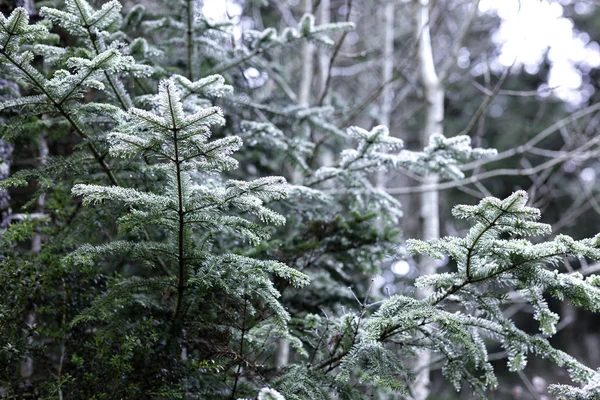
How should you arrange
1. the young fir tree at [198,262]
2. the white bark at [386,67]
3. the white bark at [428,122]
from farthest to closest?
the white bark at [386,67] → the white bark at [428,122] → the young fir tree at [198,262]

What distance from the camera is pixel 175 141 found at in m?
1.69

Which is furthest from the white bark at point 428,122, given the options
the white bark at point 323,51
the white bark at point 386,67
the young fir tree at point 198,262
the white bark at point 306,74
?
the young fir tree at point 198,262

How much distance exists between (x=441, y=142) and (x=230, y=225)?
1341mm

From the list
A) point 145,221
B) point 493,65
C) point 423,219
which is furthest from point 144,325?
point 493,65

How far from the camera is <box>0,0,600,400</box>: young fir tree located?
179 centimetres

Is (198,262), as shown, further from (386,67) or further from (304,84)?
(386,67)

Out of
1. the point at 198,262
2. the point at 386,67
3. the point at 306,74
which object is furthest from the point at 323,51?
the point at 198,262

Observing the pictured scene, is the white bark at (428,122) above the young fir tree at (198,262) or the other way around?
above

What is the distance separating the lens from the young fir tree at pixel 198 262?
1.79 meters

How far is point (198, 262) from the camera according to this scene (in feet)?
6.71

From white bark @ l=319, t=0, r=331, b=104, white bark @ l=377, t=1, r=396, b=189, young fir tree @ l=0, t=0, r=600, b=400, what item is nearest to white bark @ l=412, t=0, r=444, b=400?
white bark @ l=377, t=1, r=396, b=189

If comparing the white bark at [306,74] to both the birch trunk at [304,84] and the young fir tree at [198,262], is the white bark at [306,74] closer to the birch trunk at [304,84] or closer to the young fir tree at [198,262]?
the birch trunk at [304,84]

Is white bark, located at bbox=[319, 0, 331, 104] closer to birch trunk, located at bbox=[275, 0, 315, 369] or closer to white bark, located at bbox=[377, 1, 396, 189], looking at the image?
birch trunk, located at bbox=[275, 0, 315, 369]

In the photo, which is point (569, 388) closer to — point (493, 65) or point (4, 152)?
point (4, 152)
